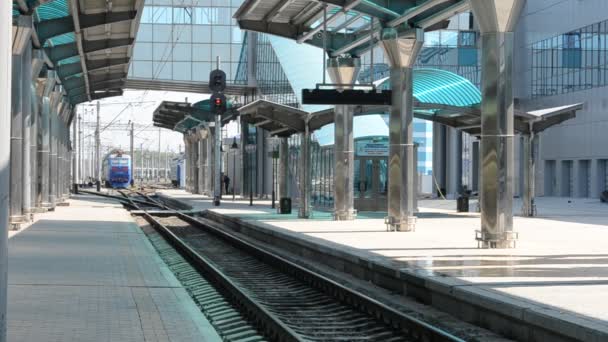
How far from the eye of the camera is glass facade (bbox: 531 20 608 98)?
174ft

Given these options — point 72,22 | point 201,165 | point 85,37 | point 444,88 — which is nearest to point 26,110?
point 72,22

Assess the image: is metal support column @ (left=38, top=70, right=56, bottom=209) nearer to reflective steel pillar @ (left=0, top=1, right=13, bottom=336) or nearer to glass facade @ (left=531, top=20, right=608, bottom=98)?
glass facade @ (left=531, top=20, right=608, bottom=98)

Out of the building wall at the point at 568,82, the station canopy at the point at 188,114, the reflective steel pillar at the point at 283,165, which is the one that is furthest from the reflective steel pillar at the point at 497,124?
the building wall at the point at 568,82

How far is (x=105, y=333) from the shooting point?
9539 mm

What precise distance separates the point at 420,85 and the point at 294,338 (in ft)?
88.0

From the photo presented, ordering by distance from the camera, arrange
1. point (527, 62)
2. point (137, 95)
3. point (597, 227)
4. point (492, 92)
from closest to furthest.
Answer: point (492, 92) < point (597, 227) < point (527, 62) < point (137, 95)

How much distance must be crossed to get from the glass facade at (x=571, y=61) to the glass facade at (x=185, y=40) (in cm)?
1976

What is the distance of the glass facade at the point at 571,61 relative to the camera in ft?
174

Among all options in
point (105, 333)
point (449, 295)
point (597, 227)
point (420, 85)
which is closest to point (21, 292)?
point (105, 333)

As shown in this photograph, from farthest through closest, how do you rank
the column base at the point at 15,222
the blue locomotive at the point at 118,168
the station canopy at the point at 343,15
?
the blue locomotive at the point at 118,168 → the column base at the point at 15,222 → the station canopy at the point at 343,15

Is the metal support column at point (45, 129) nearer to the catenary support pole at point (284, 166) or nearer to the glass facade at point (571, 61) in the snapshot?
the catenary support pole at point (284, 166)

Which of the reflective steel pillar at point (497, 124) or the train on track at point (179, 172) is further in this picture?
the train on track at point (179, 172)

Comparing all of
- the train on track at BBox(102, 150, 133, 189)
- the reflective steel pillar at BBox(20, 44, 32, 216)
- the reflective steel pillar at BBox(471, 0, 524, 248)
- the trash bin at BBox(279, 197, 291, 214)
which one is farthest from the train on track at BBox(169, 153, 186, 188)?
the reflective steel pillar at BBox(471, 0, 524, 248)

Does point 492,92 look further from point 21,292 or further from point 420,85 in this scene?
point 420,85
